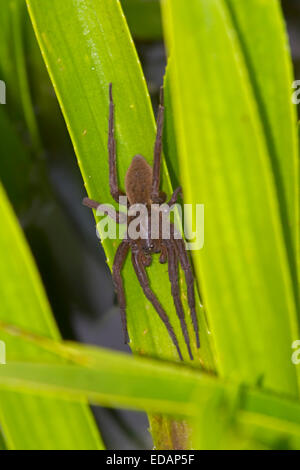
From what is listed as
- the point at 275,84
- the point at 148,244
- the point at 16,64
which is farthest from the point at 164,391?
the point at 16,64

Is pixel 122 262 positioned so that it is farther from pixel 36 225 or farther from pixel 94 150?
pixel 36 225

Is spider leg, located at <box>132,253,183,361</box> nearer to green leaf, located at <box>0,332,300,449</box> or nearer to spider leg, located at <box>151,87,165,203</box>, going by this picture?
spider leg, located at <box>151,87,165,203</box>

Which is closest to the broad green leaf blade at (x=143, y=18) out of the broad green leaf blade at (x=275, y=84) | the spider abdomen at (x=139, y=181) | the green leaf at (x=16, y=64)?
the green leaf at (x=16, y=64)

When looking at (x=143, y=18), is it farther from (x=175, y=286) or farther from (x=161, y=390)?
(x=161, y=390)

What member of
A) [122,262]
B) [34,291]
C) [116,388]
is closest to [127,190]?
[122,262]

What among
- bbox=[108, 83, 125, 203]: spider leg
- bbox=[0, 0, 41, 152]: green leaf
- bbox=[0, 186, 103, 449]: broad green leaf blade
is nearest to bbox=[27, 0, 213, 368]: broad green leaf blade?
bbox=[108, 83, 125, 203]: spider leg
